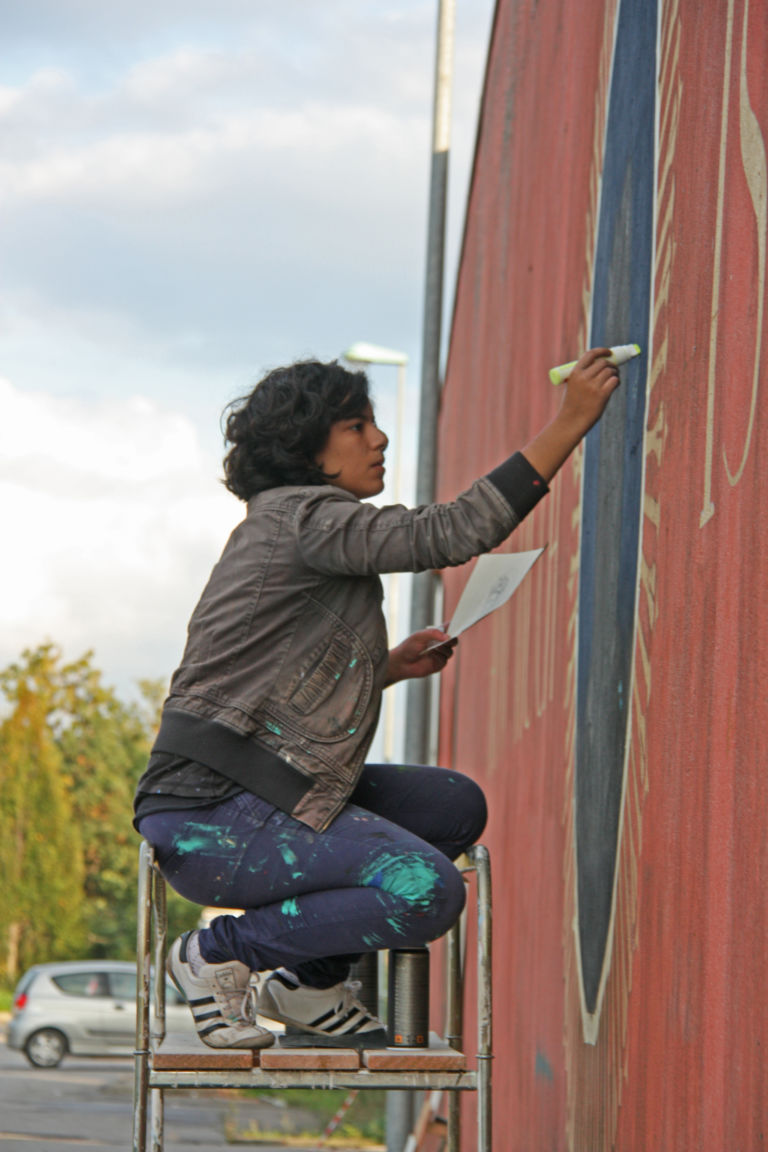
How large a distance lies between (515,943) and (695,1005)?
235cm

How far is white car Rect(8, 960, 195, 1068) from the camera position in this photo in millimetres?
19172

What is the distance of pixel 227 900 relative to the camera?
7.77 ft

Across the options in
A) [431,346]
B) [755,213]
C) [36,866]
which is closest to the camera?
[755,213]

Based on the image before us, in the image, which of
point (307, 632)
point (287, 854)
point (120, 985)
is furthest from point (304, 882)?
point (120, 985)

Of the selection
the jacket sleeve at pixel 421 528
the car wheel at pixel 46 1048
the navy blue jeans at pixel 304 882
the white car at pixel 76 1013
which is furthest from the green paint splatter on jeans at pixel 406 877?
the car wheel at pixel 46 1048

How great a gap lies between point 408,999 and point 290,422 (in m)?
1.06

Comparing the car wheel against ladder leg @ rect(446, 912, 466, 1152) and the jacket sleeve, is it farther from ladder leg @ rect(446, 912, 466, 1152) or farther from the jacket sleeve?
the jacket sleeve

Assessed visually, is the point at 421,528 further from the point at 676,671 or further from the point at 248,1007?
the point at 248,1007

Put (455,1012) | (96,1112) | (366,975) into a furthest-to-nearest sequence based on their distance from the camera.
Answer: (96,1112) < (366,975) < (455,1012)

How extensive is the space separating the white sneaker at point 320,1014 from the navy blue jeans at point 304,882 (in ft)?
0.12

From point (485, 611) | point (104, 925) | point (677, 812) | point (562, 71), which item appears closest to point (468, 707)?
point (562, 71)

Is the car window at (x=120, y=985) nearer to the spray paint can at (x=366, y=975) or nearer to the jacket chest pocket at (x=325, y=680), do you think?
the spray paint can at (x=366, y=975)

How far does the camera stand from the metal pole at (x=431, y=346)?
29.2 feet

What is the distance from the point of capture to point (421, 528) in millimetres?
2291
